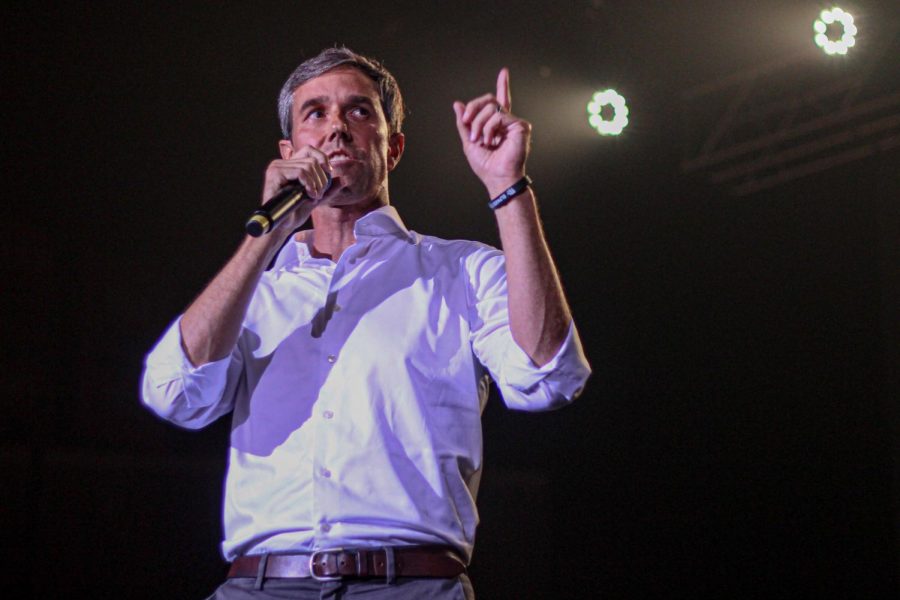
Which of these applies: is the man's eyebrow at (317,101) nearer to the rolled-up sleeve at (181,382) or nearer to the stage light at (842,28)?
the rolled-up sleeve at (181,382)

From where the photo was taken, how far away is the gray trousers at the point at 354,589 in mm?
1466

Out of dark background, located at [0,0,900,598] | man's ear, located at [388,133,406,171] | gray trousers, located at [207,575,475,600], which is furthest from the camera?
dark background, located at [0,0,900,598]

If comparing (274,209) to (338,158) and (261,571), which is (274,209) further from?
(261,571)

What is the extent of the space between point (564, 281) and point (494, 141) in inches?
113

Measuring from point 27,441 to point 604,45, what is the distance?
3.08 metres

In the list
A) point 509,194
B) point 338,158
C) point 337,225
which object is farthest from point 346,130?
point 509,194

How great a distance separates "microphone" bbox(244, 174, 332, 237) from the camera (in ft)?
4.87

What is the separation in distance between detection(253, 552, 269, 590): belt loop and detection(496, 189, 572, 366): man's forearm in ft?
1.68

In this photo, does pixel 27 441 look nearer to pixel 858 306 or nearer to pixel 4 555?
Answer: pixel 4 555

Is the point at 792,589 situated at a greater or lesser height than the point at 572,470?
lesser

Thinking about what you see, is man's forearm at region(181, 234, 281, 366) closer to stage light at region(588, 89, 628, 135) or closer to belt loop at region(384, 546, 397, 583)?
belt loop at region(384, 546, 397, 583)

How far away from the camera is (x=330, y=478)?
5.07 ft

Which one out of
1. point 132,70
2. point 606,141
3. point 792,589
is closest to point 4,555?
point 132,70

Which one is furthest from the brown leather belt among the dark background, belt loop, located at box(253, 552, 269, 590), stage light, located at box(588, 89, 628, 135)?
stage light, located at box(588, 89, 628, 135)
